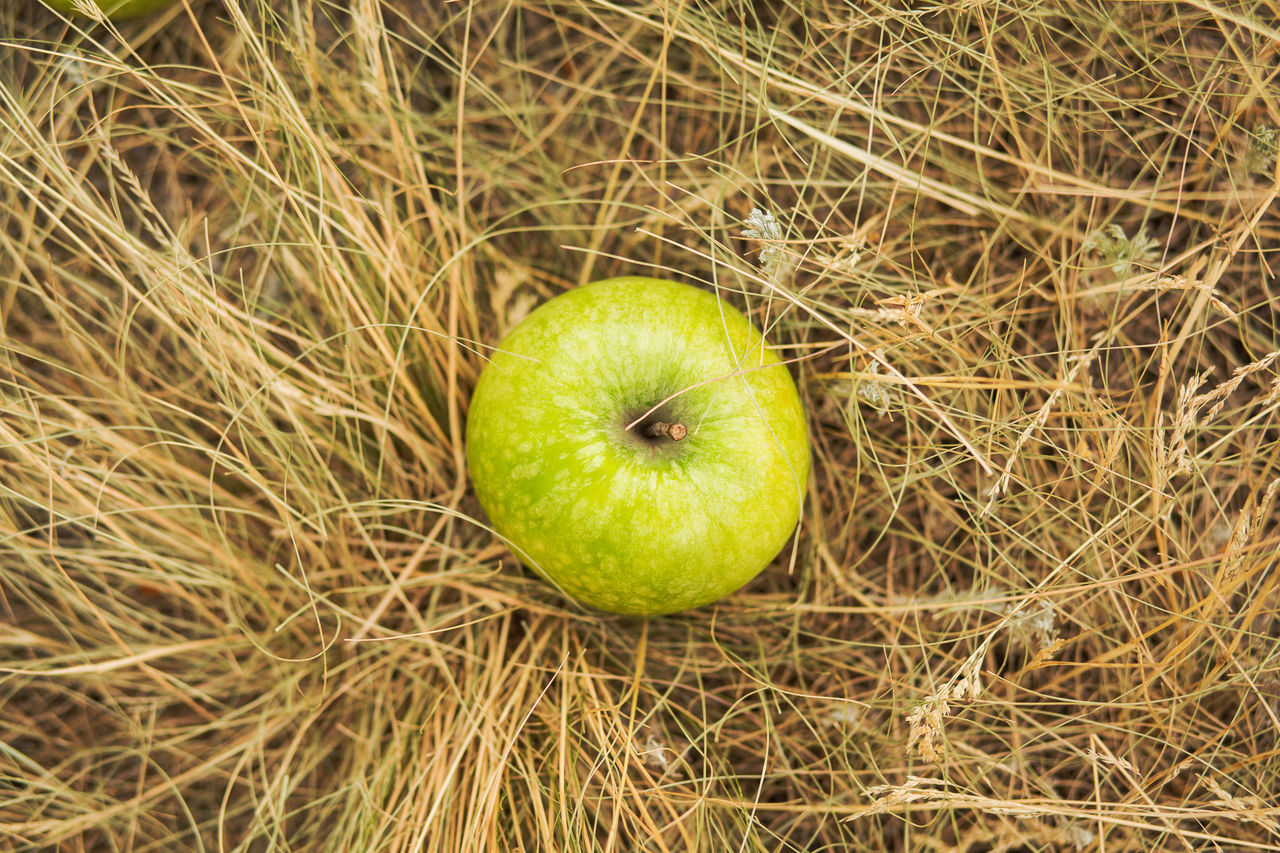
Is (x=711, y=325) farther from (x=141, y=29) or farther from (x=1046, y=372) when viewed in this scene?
Result: (x=141, y=29)

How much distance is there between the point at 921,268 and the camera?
2.17m

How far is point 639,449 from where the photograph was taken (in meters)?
1.61

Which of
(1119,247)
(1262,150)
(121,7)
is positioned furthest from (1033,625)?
(121,7)

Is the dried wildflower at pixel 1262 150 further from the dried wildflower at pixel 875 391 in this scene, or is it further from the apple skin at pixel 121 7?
the apple skin at pixel 121 7

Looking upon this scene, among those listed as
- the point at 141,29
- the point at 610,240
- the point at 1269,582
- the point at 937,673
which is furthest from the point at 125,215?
the point at 1269,582

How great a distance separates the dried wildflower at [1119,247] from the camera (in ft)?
6.47

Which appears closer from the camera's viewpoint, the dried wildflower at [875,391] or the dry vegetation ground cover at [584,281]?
the dried wildflower at [875,391]

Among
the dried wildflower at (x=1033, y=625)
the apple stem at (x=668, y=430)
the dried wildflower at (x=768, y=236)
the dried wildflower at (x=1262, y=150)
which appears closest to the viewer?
the apple stem at (x=668, y=430)

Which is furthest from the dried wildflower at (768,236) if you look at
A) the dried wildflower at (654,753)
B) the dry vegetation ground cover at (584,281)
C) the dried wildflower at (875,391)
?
the dried wildflower at (654,753)

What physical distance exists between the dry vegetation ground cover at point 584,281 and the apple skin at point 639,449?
0.92ft

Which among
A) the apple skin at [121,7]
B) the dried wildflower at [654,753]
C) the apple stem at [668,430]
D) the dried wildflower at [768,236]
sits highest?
the apple skin at [121,7]

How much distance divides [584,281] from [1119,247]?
1.33 meters

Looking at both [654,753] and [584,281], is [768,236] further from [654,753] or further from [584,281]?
[654,753]

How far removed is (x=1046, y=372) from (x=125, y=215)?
8.51 feet
